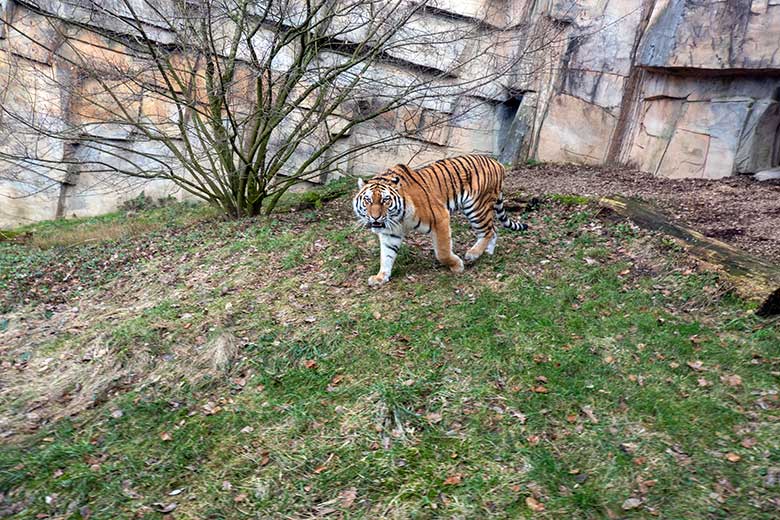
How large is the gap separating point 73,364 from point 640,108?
37.7ft

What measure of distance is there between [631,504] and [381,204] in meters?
3.54

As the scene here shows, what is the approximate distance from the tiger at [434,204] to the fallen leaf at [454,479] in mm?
2816

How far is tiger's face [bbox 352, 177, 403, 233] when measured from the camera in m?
5.93

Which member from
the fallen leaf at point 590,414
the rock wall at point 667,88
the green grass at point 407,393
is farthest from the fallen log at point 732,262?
the rock wall at point 667,88

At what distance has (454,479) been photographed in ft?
13.0

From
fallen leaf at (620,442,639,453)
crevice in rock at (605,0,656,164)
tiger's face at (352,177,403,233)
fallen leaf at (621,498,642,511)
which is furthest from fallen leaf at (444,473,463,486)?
crevice in rock at (605,0,656,164)

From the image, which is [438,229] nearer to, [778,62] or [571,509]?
[571,509]

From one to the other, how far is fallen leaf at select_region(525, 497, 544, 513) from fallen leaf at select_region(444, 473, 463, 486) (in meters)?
0.47

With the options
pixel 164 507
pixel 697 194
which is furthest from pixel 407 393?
pixel 697 194

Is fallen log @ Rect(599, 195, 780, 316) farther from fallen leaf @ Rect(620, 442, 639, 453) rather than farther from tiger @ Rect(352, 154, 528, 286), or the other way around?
fallen leaf @ Rect(620, 442, 639, 453)

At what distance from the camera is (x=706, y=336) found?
5.19 meters

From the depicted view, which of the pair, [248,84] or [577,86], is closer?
[248,84]

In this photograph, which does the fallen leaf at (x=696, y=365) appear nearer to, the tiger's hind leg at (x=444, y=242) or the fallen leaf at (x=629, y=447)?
the fallen leaf at (x=629, y=447)

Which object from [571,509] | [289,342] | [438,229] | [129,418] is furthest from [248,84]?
[571,509]
